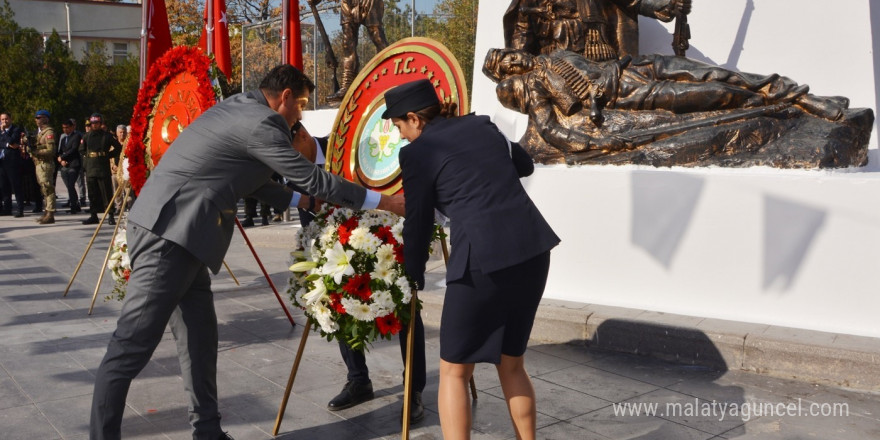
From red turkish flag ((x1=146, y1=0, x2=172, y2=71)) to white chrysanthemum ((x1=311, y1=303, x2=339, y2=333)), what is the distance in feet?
26.3

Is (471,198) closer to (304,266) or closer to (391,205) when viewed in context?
(391,205)

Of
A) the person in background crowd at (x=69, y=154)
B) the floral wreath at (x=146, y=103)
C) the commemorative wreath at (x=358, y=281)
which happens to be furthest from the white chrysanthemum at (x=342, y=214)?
the person in background crowd at (x=69, y=154)

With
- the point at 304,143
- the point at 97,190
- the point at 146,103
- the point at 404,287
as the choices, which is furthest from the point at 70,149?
the point at 404,287

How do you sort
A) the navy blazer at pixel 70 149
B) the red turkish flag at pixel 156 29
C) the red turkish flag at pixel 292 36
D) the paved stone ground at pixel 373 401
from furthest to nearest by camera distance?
1. the navy blazer at pixel 70 149
2. the red turkish flag at pixel 292 36
3. the red turkish flag at pixel 156 29
4. the paved stone ground at pixel 373 401

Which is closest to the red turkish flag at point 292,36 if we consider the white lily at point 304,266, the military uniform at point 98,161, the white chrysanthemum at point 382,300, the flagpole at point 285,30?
the flagpole at point 285,30

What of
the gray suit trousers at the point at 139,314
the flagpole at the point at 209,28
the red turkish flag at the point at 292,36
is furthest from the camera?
the flagpole at the point at 209,28

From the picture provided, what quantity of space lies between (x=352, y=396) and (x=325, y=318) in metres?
0.79

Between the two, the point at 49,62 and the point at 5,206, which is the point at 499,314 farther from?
the point at 49,62

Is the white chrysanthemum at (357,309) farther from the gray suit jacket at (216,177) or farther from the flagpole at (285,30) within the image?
the flagpole at (285,30)

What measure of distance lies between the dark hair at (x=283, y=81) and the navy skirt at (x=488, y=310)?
1.25 m

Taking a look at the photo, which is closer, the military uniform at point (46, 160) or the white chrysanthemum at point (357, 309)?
the white chrysanthemum at point (357, 309)

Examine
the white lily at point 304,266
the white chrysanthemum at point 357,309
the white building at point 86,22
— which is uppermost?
the white building at point 86,22

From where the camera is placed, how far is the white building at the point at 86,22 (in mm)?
41281

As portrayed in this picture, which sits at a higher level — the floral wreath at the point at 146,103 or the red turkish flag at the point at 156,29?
the red turkish flag at the point at 156,29
